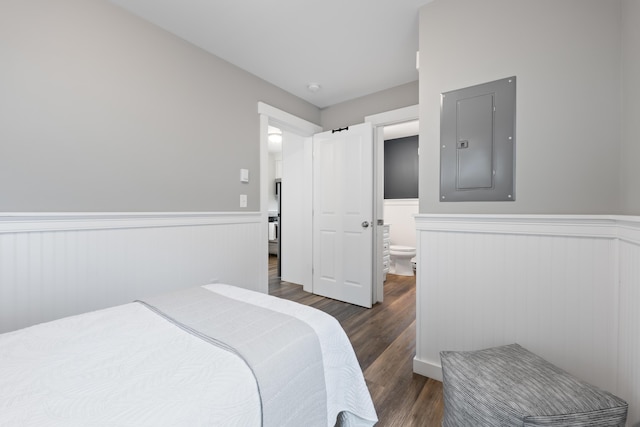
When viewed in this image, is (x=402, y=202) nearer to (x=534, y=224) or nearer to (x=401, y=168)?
(x=401, y=168)

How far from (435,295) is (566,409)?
82 centimetres

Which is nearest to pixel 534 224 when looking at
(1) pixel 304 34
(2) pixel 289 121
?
(1) pixel 304 34

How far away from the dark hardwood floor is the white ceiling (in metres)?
2.48

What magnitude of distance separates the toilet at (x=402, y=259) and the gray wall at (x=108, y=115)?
2.83 metres

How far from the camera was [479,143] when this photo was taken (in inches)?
62.6

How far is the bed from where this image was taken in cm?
62

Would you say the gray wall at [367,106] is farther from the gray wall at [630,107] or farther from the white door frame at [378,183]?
the gray wall at [630,107]

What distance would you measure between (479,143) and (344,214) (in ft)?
5.86

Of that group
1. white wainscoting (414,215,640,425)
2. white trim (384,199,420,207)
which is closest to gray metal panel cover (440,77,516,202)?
white wainscoting (414,215,640,425)

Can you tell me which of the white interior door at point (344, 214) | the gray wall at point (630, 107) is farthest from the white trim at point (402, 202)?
the gray wall at point (630, 107)

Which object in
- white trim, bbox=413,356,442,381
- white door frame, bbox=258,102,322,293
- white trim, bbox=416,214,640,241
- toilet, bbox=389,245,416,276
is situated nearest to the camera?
white trim, bbox=416,214,640,241

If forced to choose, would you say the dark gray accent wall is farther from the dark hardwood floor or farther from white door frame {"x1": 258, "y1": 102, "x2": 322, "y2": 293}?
white door frame {"x1": 258, "y1": 102, "x2": 322, "y2": 293}

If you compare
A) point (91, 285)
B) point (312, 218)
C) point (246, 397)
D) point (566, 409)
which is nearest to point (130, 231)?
point (91, 285)

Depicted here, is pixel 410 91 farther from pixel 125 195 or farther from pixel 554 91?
pixel 125 195
